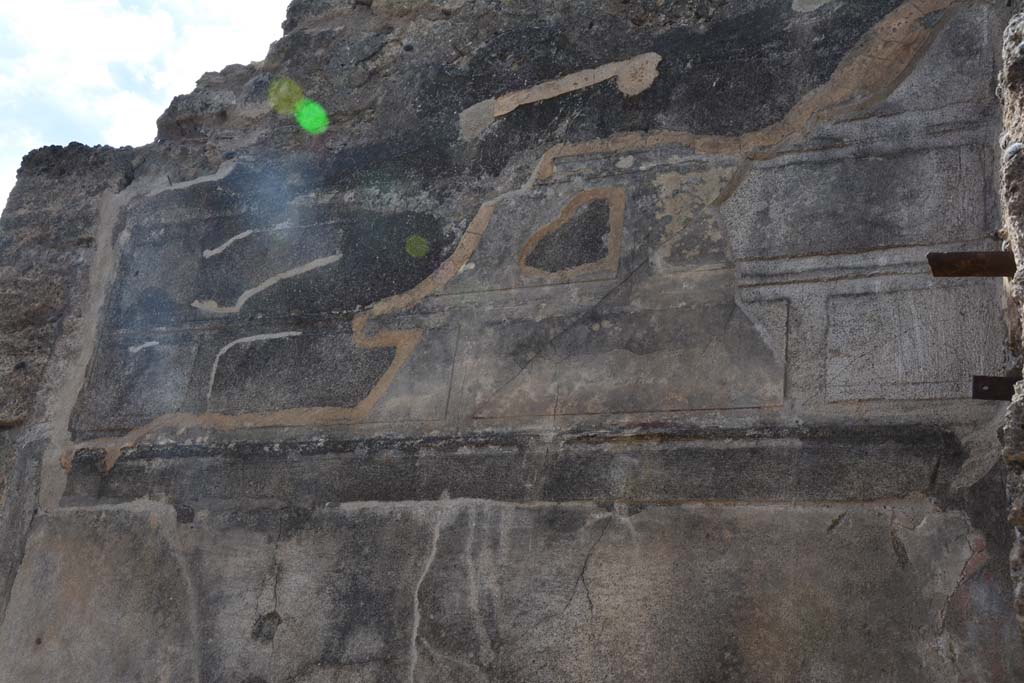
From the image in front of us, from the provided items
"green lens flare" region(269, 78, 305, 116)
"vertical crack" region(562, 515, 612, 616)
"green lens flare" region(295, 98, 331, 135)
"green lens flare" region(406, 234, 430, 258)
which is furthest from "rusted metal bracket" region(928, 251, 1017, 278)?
"green lens flare" region(269, 78, 305, 116)

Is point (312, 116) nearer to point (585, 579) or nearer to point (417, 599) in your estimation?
point (417, 599)

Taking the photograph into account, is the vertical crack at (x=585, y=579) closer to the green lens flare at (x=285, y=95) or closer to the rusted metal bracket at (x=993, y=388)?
the rusted metal bracket at (x=993, y=388)

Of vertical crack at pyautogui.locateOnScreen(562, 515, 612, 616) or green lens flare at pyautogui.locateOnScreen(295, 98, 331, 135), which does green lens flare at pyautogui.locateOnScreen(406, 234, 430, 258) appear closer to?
green lens flare at pyautogui.locateOnScreen(295, 98, 331, 135)

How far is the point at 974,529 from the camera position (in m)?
2.23

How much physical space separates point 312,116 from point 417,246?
67 cm

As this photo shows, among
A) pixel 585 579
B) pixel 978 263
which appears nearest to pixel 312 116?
pixel 585 579

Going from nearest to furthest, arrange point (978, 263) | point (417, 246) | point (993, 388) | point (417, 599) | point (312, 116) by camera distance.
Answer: point (978, 263) → point (993, 388) → point (417, 599) → point (417, 246) → point (312, 116)

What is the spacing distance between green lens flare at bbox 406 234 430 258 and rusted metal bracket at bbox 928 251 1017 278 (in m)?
1.44

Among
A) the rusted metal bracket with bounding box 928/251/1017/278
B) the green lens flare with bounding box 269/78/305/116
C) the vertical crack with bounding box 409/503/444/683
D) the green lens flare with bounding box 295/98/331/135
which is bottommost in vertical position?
the vertical crack with bounding box 409/503/444/683

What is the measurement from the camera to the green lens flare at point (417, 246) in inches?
121

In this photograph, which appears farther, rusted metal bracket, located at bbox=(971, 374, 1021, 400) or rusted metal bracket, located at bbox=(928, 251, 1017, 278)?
rusted metal bracket, located at bbox=(971, 374, 1021, 400)

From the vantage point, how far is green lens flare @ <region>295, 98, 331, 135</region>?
3449 mm

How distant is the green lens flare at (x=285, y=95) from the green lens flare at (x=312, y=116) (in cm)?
2

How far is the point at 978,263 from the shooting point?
2.00 metres
